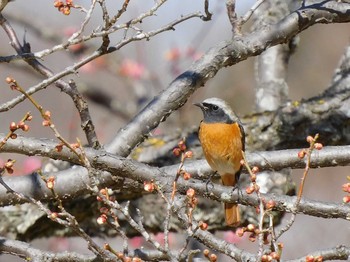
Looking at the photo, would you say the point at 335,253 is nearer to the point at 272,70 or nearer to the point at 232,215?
the point at 232,215

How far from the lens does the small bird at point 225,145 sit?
4168mm

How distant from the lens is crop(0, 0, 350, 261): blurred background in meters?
6.72

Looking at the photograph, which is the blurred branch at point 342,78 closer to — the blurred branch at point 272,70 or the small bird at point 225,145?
the blurred branch at point 272,70

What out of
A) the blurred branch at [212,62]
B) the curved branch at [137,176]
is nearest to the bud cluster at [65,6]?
the curved branch at [137,176]

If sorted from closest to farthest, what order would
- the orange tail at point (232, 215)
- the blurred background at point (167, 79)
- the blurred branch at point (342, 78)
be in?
the orange tail at point (232, 215) → the blurred branch at point (342, 78) → the blurred background at point (167, 79)

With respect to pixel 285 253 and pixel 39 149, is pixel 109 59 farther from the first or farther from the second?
pixel 39 149

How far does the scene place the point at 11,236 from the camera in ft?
14.3

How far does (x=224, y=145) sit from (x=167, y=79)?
7124 millimetres

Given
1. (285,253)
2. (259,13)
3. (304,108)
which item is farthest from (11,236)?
(285,253)

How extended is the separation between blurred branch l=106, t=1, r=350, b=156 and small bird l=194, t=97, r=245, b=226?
647 millimetres

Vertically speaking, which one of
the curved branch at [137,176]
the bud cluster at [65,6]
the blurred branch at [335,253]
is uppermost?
the bud cluster at [65,6]

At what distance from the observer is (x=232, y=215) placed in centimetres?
418

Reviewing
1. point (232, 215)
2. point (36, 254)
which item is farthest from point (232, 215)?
point (36, 254)

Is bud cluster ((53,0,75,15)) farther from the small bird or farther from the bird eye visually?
the bird eye
